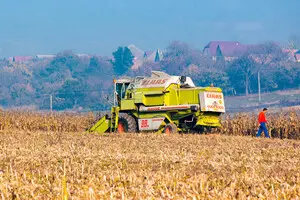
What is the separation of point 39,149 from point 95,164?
12.1 feet

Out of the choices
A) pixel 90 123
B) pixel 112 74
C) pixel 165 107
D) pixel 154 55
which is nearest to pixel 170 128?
pixel 165 107

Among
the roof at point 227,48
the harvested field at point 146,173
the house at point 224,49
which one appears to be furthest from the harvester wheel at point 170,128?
the roof at point 227,48

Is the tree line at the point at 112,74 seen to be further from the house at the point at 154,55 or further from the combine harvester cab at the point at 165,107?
the combine harvester cab at the point at 165,107

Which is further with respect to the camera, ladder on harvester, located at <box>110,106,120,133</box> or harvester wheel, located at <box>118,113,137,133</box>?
ladder on harvester, located at <box>110,106,120,133</box>

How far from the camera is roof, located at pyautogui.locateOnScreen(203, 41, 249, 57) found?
150262 millimetres

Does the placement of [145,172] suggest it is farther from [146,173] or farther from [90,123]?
[90,123]

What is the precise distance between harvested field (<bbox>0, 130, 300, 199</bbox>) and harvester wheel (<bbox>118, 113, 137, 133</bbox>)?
818 centimetres

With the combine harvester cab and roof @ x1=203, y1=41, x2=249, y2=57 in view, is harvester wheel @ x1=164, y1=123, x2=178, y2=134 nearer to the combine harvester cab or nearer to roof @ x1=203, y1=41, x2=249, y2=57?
the combine harvester cab

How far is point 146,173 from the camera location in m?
10.6

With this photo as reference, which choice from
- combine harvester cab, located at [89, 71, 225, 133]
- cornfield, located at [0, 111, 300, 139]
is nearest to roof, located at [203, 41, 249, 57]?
cornfield, located at [0, 111, 300, 139]

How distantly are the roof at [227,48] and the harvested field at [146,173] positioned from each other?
13239 centimetres

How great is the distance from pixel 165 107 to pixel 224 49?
5207 inches

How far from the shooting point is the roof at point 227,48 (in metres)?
150

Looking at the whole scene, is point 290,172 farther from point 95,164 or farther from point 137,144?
point 137,144
